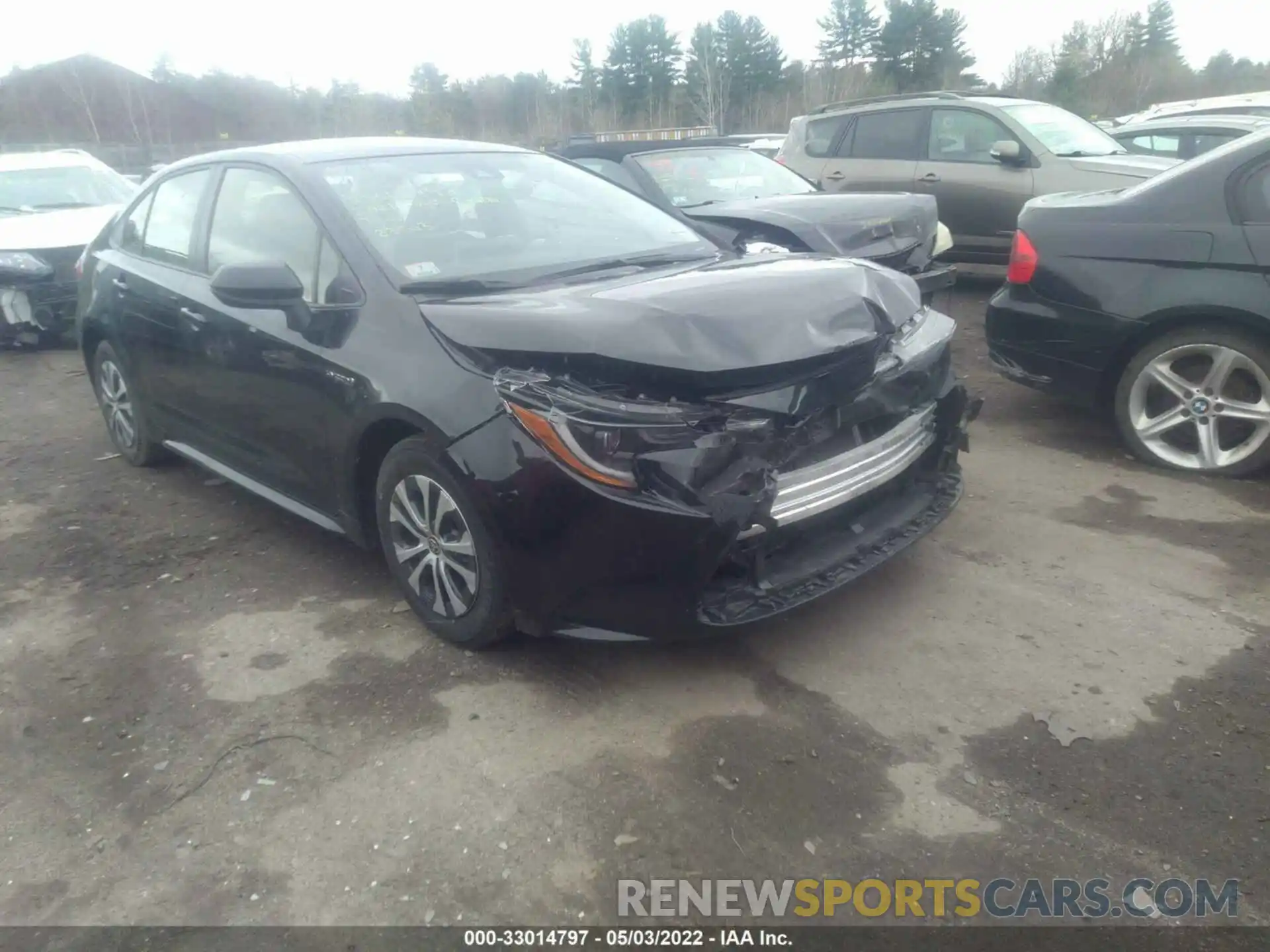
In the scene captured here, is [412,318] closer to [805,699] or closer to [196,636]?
[196,636]

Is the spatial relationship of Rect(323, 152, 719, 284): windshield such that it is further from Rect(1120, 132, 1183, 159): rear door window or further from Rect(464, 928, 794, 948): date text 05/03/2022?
Rect(1120, 132, 1183, 159): rear door window

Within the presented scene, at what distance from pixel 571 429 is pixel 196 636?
1837mm

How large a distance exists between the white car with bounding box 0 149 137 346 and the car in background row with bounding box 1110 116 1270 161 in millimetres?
10450

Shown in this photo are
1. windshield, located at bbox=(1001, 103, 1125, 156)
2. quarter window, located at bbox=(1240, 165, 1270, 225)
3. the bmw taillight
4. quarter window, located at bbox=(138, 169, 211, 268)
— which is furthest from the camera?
windshield, located at bbox=(1001, 103, 1125, 156)

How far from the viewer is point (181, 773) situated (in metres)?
2.93

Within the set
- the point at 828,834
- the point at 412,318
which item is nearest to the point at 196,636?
the point at 412,318

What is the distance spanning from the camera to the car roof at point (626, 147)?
24.6ft

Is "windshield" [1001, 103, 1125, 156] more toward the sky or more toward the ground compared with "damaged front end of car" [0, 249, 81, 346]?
more toward the sky

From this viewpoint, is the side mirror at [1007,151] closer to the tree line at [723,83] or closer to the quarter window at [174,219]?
the quarter window at [174,219]

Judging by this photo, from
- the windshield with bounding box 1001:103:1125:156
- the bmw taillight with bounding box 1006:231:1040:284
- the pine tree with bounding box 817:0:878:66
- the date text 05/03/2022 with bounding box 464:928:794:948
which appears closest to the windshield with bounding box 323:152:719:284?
the bmw taillight with bounding box 1006:231:1040:284

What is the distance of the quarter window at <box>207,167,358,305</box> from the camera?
11.9ft

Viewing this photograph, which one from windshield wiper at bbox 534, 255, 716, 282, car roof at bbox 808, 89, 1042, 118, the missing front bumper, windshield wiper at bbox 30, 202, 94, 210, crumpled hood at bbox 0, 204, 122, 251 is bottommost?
the missing front bumper

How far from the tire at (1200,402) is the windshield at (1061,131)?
4.63 metres

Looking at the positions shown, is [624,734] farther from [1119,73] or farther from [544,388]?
[1119,73]
